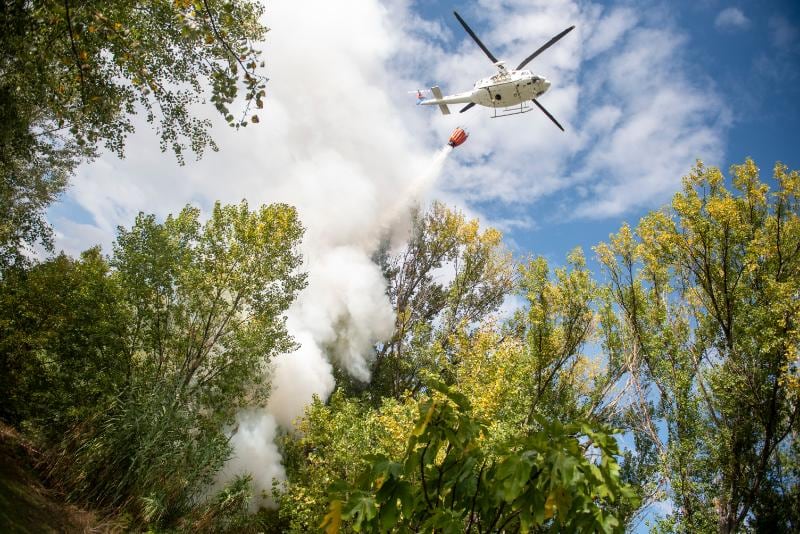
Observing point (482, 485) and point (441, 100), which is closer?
point (482, 485)

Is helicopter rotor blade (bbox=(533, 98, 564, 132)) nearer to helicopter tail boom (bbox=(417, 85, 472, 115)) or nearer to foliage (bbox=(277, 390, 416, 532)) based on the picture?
helicopter tail boom (bbox=(417, 85, 472, 115))

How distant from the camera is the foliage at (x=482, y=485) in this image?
186 cm

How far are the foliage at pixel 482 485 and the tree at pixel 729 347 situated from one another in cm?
1284

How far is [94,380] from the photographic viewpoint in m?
16.6

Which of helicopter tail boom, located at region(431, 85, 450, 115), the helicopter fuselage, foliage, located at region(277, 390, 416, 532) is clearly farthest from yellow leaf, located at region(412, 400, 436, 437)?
helicopter tail boom, located at region(431, 85, 450, 115)

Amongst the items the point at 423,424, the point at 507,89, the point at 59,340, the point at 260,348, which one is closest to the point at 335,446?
the point at 260,348

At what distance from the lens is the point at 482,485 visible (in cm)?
225

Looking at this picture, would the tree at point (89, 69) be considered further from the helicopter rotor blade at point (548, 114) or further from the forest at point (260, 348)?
the helicopter rotor blade at point (548, 114)

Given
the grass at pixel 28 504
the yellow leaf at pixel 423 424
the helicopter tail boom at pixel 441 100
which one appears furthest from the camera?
the helicopter tail boom at pixel 441 100

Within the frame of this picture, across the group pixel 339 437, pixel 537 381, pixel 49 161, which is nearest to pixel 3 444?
pixel 339 437

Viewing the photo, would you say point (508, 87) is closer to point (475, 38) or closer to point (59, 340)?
point (475, 38)

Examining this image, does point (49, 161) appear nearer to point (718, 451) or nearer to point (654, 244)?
point (654, 244)

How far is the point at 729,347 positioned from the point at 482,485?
51.6ft

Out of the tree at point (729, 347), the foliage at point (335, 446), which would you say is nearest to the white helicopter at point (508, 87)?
the tree at point (729, 347)
